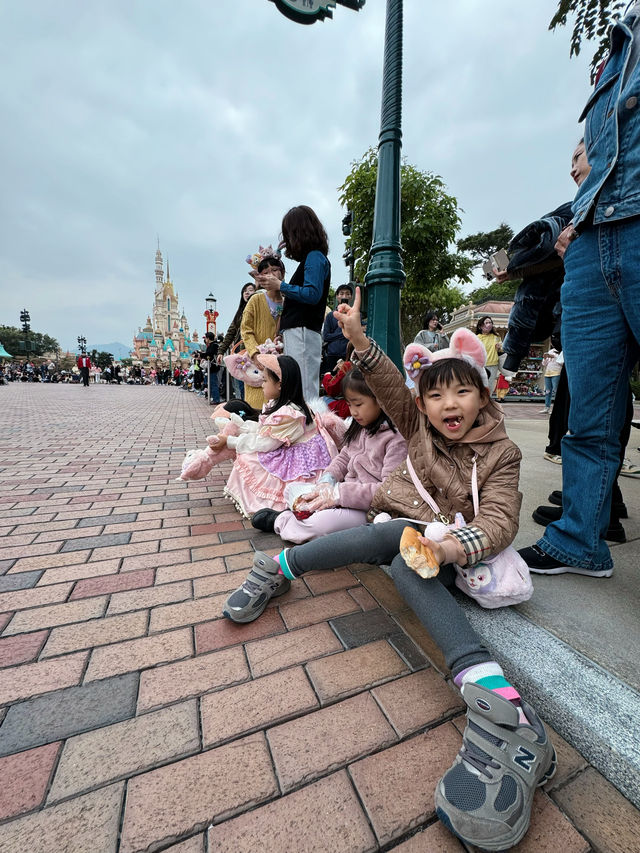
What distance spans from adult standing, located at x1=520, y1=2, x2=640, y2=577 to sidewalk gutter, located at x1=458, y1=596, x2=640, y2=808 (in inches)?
17.3

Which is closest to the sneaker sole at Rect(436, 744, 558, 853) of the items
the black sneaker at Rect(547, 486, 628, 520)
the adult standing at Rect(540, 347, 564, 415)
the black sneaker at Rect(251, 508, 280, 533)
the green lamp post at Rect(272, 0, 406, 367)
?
the black sneaker at Rect(251, 508, 280, 533)

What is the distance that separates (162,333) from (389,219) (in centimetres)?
9510

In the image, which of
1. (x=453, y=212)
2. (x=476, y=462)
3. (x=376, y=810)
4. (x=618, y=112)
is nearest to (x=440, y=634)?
(x=376, y=810)

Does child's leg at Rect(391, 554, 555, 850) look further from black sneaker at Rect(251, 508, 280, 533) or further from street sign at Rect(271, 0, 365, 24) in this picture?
street sign at Rect(271, 0, 365, 24)

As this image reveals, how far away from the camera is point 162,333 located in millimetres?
88062

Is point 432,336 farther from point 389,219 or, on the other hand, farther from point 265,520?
point 265,520

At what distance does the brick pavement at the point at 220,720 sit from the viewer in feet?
2.40

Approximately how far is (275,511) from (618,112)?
6.88ft

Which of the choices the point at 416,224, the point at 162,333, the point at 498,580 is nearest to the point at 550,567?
the point at 498,580

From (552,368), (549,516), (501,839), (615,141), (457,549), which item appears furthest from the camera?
(552,368)

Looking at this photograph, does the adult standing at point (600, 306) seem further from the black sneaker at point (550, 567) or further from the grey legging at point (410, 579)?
the grey legging at point (410, 579)

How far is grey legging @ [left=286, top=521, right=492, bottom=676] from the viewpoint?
0.99 m

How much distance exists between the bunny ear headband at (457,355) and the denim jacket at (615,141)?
0.53m

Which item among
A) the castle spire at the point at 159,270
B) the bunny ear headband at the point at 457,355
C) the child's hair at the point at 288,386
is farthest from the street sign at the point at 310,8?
the castle spire at the point at 159,270
